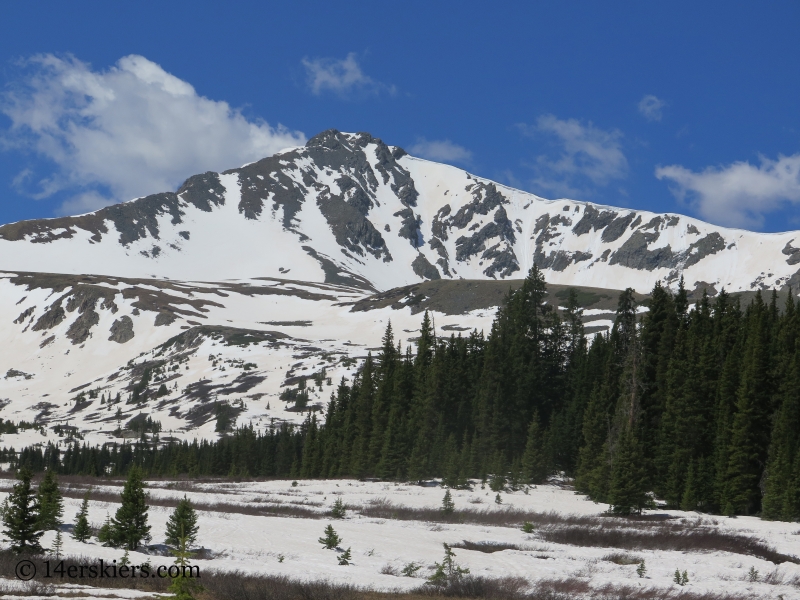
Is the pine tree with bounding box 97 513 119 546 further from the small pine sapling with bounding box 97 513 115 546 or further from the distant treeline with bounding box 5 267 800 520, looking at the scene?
the distant treeline with bounding box 5 267 800 520

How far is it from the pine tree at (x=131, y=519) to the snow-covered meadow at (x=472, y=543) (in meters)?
0.58

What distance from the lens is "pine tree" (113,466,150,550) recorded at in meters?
27.6

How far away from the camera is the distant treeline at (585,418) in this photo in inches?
2136

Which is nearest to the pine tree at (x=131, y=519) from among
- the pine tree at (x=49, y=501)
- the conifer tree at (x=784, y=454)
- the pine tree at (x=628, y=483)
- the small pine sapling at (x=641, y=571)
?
the pine tree at (x=49, y=501)

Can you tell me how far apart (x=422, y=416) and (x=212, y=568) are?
6406 cm

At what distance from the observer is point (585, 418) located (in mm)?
70625

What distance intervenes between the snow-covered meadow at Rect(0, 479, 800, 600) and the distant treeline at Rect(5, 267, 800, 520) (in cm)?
445

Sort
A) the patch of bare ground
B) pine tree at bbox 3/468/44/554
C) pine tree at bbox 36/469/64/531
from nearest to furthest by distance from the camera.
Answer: pine tree at bbox 3/468/44/554 → pine tree at bbox 36/469/64/531 → the patch of bare ground

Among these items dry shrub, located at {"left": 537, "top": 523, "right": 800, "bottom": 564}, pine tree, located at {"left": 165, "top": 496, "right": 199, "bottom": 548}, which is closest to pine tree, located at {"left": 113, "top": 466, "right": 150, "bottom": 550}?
pine tree, located at {"left": 165, "top": 496, "right": 199, "bottom": 548}

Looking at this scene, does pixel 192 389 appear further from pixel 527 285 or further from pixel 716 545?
pixel 716 545

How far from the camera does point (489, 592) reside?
78.6ft

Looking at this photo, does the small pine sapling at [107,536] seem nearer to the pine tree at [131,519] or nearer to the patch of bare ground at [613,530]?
the pine tree at [131,519]

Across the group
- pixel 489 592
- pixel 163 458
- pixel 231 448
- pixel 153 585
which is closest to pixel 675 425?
pixel 489 592

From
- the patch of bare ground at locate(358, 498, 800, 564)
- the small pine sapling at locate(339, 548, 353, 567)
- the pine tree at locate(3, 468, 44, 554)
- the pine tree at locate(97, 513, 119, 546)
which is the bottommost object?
the patch of bare ground at locate(358, 498, 800, 564)
